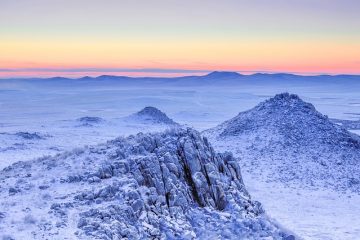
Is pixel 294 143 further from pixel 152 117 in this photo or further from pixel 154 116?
pixel 154 116

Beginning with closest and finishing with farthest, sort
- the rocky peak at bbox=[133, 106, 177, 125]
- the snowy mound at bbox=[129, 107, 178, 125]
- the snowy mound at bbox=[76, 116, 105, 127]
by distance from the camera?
the snowy mound at bbox=[76, 116, 105, 127] < the snowy mound at bbox=[129, 107, 178, 125] < the rocky peak at bbox=[133, 106, 177, 125]

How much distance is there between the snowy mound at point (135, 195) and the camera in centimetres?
1355

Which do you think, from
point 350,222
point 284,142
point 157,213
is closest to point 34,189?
point 157,213

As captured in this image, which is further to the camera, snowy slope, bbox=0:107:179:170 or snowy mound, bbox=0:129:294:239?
snowy slope, bbox=0:107:179:170

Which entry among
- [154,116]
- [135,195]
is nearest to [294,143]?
[135,195]

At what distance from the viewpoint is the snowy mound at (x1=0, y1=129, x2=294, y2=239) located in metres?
13.5

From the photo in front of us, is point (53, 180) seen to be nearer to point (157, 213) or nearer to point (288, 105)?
point (157, 213)

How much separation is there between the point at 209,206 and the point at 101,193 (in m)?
4.28

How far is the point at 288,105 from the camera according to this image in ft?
152

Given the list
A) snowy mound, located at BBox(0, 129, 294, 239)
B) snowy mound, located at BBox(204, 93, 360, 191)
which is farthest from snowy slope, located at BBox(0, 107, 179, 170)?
snowy mound, located at BBox(204, 93, 360, 191)

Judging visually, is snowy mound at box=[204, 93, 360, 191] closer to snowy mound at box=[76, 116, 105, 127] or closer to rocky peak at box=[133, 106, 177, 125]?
snowy mound at box=[76, 116, 105, 127]

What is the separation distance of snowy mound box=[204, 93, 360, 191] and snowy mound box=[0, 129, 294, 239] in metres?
16.7

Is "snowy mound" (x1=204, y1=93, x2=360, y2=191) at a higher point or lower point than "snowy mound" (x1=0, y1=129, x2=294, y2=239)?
lower

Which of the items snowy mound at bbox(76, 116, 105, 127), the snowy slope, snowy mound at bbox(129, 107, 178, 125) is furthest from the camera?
snowy mound at bbox(129, 107, 178, 125)
